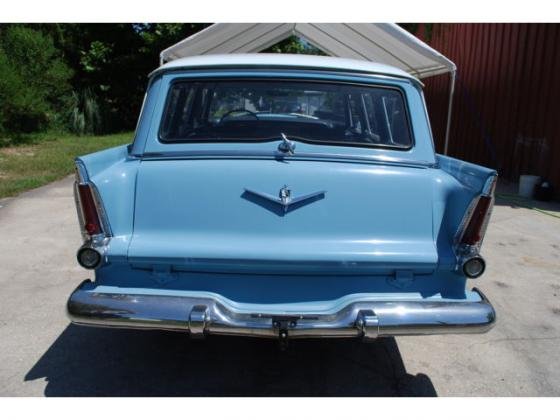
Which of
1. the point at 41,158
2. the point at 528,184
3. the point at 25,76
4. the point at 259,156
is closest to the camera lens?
the point at 259,156

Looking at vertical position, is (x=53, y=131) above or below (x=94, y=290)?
below

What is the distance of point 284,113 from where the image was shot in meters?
3.26

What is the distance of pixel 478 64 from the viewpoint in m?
10.3

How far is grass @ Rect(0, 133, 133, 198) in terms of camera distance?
26.6 ft

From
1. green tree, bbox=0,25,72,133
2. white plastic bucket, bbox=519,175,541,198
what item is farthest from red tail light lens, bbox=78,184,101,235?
green tree, bbox=0,25,72,133

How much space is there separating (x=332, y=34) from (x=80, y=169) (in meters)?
6.98

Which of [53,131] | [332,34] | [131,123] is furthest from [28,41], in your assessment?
[332,34]

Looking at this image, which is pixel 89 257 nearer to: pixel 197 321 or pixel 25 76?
pixel 197 321

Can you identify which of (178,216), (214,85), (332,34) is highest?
(332,34)

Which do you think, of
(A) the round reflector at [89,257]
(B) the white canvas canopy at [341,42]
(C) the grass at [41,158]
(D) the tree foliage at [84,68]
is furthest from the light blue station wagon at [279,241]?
(D) the tree foliage at [84,68]

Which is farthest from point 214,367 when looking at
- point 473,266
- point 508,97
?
point 508,97

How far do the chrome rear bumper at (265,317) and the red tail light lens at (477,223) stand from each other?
1.14 feet

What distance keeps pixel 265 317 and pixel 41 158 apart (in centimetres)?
1000

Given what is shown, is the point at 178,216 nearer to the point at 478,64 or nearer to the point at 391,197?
the point at 391,197
